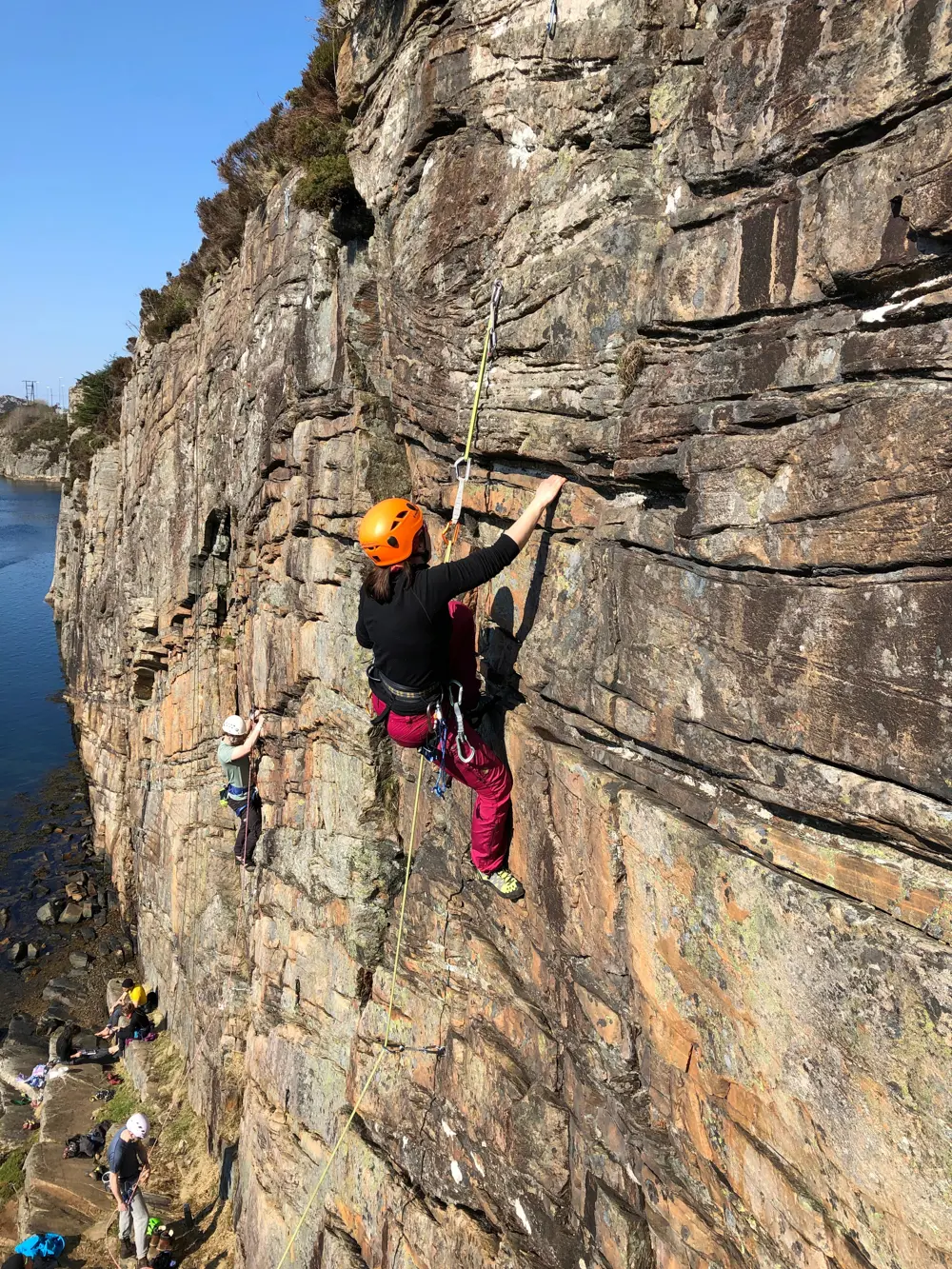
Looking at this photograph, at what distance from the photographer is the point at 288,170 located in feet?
39.7

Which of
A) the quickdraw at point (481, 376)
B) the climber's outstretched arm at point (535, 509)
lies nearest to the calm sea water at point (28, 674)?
the quickdraw at point (481, 376)

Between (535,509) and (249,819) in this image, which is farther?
(249,819)

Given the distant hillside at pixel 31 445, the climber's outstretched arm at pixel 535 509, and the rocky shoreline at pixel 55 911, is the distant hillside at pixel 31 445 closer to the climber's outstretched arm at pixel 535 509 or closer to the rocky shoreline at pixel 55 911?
the rocky shoreline at pixel 55 911

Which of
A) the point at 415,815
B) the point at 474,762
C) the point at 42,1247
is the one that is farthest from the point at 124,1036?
the point at 474,762

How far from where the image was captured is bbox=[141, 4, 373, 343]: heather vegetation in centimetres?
1003

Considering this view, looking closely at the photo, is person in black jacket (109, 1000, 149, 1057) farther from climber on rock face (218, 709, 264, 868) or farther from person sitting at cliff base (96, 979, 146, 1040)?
climber on rock face (218, 709, 264, 868)

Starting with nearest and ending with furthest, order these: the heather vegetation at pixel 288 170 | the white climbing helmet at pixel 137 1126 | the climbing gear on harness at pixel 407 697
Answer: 1. the climbing gear on harness at pixel 407 697
2. the heather vegetation at pixel 288 170
3. the white climbing helmet at pixel 137 1126

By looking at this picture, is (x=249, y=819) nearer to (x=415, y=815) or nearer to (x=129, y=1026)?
(x=415, y=815)

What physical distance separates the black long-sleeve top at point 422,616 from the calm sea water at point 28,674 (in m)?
31.9

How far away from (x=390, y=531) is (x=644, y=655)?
7.04 ft

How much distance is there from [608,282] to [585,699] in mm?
3052

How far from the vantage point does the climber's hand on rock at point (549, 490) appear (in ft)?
19.9

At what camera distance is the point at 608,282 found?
559 cm

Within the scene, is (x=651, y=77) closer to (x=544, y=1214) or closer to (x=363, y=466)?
(x=363, y=466)
